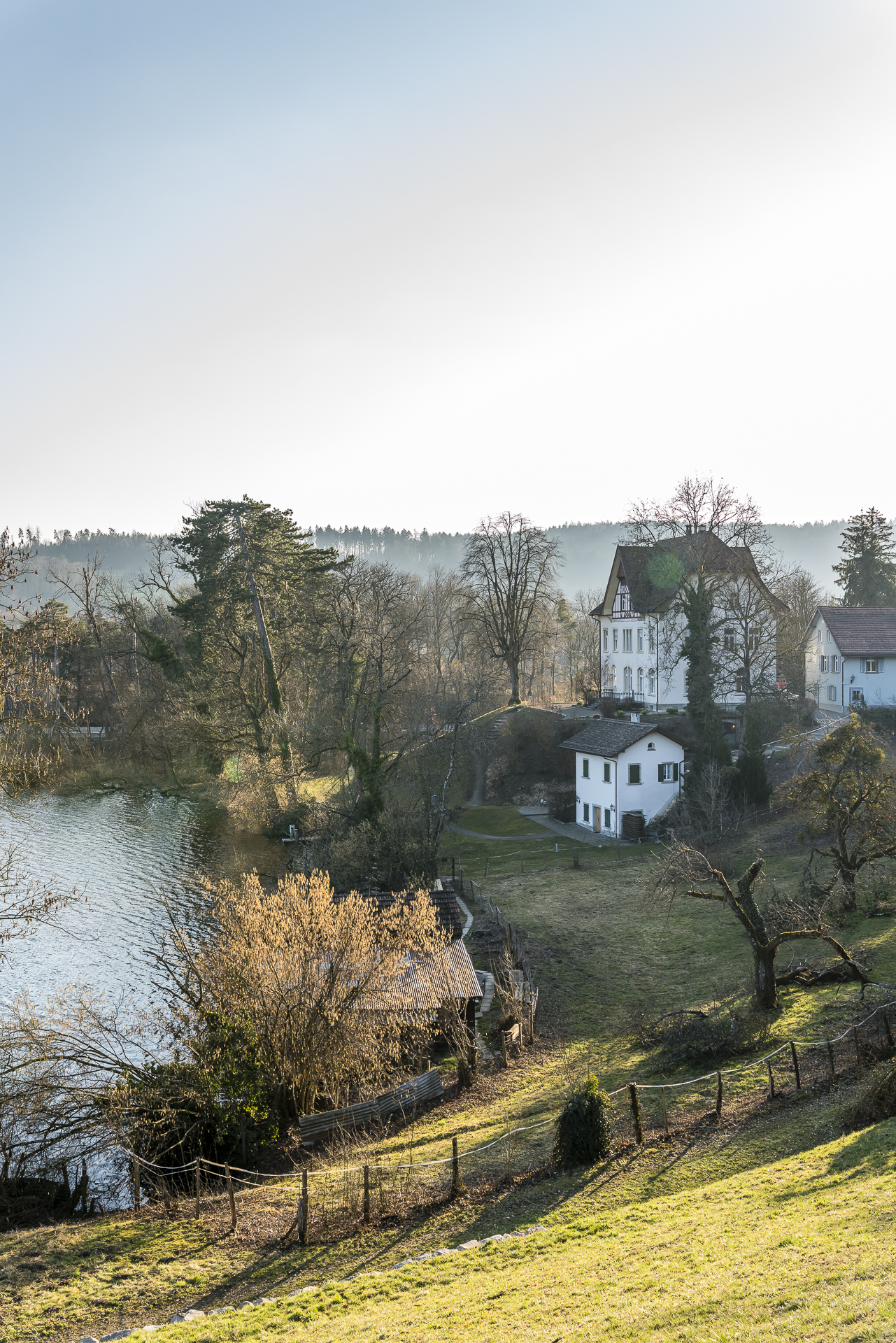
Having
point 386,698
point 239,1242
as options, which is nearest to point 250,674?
point 386,698

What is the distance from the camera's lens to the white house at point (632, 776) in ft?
135

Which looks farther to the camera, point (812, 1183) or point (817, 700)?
point (817, 700)

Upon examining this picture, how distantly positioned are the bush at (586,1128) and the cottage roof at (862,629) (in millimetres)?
45561

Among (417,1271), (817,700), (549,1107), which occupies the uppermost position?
(817,700)

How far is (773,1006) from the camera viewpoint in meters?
19.8

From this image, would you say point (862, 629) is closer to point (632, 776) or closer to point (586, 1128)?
point (632, 776)

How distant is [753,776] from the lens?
3881 cm

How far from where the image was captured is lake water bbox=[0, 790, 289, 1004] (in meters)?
24.7

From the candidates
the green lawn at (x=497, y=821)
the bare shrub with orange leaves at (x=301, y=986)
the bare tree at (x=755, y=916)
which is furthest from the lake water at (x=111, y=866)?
the bare tree at (x=755, y=916)

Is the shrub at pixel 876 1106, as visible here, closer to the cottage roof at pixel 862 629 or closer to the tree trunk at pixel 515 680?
the cottage roof at pixel 862 629

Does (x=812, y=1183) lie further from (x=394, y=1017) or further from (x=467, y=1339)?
(x=394, y=1017)

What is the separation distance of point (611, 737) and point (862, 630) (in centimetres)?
2097

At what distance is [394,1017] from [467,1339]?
9171 millimetres

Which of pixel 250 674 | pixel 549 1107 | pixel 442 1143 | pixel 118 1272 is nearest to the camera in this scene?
pixel 118 1272
